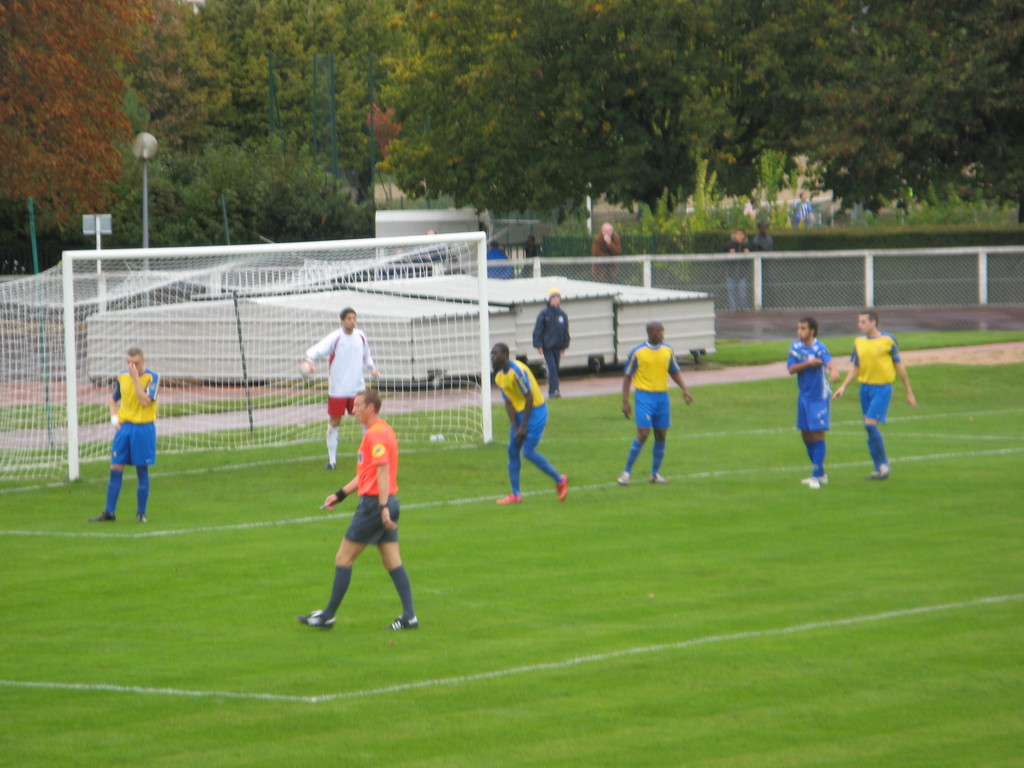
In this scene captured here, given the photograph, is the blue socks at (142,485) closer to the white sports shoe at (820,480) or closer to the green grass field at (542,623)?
the green grass field at (542,623)

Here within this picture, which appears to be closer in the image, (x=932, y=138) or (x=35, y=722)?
(x=35, y=722)

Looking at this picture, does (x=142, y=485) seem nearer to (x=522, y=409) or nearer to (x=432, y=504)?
(x=432, y=504)

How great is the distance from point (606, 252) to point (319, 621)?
988 inches

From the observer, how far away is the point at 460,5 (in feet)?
149

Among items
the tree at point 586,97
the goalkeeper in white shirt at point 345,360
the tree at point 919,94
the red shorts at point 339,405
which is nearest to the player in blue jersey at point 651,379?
the goalkeeper in white shirt at point 345,360

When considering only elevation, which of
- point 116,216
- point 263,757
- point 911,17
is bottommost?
point 263,757

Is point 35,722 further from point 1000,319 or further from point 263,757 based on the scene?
point 1000,319

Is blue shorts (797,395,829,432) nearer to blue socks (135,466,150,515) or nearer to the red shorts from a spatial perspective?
the red shorts

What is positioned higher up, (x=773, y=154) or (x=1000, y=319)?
(x=773, y=154)

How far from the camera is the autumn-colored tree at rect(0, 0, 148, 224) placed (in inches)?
1437

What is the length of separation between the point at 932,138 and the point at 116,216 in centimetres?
2602

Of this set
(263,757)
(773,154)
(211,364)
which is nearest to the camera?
(263,757)

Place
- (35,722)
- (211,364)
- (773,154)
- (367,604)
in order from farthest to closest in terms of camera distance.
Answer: (773,154) → (211,364) → (367,604) → (35,722)

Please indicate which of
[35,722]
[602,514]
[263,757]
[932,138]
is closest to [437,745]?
[263,757]
